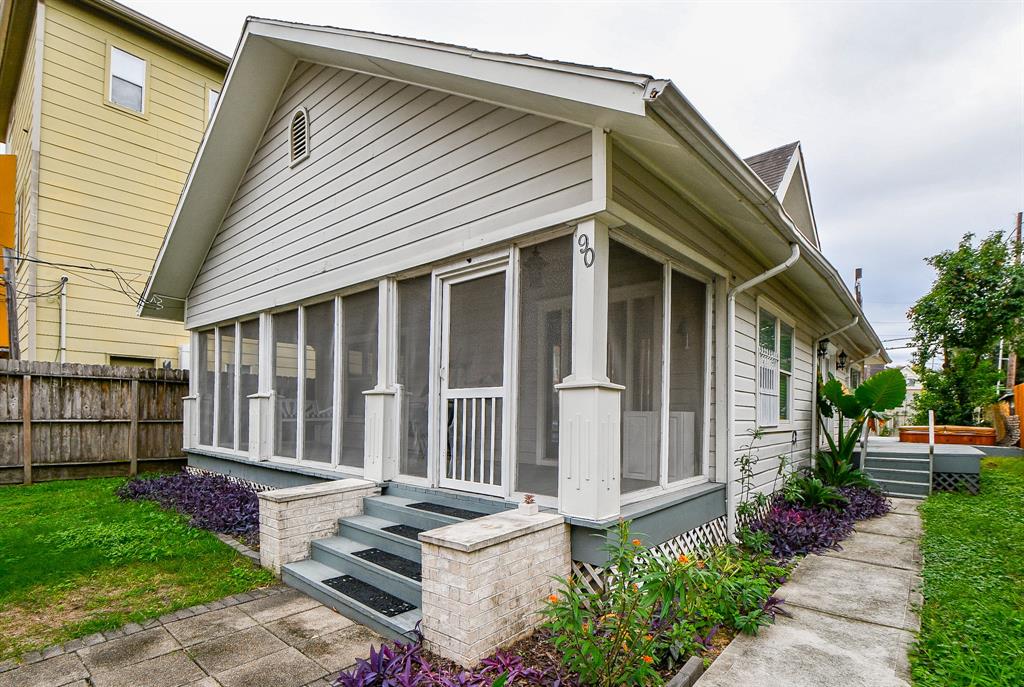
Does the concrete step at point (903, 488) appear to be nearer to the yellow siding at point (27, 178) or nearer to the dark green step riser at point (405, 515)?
the dark green step riser at point (405, 515)

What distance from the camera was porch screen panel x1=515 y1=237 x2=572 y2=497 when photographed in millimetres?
3807

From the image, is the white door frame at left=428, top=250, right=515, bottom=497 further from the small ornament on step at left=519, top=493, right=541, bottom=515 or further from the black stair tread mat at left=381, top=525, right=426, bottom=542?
the small ornament on step at left=519, top=493, right=541, bottom=515

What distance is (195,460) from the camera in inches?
352

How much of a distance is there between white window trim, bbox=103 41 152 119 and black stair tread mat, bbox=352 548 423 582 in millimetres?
10848

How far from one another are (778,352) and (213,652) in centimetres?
655

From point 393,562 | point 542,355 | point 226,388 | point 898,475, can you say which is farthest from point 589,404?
point 898,475

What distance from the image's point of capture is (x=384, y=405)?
5.15 m

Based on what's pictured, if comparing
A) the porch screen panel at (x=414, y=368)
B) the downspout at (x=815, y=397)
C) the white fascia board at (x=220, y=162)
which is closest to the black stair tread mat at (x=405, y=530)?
the porch screen panel at (x=414, y=368)

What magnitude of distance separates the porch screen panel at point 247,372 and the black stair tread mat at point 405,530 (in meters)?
4.06

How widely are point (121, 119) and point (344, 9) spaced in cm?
772

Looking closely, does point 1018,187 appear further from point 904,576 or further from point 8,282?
point 8,282

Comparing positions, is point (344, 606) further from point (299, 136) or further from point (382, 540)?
point (299, 136)

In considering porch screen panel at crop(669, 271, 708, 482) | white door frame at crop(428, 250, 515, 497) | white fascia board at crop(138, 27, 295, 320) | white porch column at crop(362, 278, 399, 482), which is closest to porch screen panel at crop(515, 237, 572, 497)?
white door frame at crop(428, 250, 515, 497)

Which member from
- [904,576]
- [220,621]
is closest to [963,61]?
[904,576]
